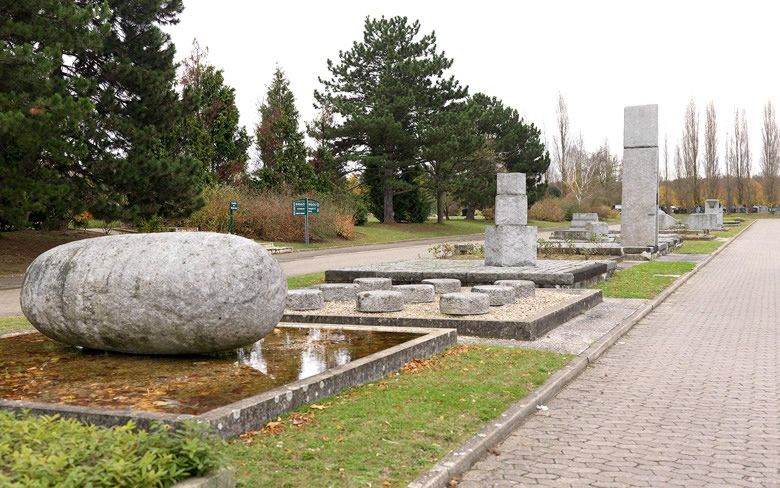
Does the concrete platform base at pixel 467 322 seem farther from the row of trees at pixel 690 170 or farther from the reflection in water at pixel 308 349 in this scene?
the row of trees at pixel 690 170

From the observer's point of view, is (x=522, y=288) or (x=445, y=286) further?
(x=445, y=286)

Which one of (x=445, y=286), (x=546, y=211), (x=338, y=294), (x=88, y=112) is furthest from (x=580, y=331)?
(x=546, y=211)

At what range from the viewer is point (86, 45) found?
20.0 metres

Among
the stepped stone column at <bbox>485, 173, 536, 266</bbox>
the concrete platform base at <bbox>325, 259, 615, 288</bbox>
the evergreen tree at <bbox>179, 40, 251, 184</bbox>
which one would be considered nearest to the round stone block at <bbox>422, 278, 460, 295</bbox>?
the concrete platform base at <bbox>325, 259, 615, 288</bbox>

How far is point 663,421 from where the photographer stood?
6191 mm

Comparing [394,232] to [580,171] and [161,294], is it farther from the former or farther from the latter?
[580,171]

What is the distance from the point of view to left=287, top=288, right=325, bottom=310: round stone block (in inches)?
447

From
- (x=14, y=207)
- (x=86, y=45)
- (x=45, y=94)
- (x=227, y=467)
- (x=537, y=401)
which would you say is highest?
(x=86, y=45)

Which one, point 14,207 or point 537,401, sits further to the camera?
point 14,207

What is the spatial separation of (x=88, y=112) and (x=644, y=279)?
15095mm

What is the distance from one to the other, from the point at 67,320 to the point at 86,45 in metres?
15.4

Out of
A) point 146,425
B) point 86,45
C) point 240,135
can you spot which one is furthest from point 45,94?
point 240,135

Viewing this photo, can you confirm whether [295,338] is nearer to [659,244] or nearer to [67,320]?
[67,320]

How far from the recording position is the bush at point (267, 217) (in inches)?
1289
